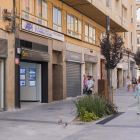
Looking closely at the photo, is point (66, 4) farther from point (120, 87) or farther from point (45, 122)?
point (120, 87)

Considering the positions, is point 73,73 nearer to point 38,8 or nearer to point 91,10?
point 91,10

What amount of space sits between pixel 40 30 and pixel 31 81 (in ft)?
10.5

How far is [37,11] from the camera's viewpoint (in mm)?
16391

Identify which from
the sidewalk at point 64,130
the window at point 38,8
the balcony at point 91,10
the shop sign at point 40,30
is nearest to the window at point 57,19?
the shop sign at point 40,30

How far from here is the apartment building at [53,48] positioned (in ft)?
47.3

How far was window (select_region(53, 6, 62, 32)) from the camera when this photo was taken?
18.4 meters

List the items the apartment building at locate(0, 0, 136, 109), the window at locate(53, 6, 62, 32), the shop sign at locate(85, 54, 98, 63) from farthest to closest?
1. the shop sign at locate(85, 54, 98, 63)
2. the window at locate(53, 6, 62, 32)
3. the apartment building at locate(0, 0, 136, 109)

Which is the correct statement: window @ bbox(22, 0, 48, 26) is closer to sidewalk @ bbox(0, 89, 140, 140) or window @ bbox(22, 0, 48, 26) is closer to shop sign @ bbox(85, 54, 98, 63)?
sidewalk @ bbox(0, 89, 140, 140)

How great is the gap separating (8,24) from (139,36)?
52106mm

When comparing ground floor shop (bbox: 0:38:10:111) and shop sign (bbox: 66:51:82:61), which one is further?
shop sign (bbox: 66:51:82:61)

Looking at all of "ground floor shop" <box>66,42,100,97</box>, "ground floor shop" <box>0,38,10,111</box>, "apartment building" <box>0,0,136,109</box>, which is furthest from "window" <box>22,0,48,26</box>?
"ground floor shop" <box>66,42,100,97</box>

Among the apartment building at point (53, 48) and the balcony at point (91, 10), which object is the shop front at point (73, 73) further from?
the balcony at point (91, 10)

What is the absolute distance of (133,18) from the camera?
4400 centimetres

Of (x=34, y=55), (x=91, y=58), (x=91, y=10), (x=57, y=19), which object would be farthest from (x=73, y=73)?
(x=34, y=55)
